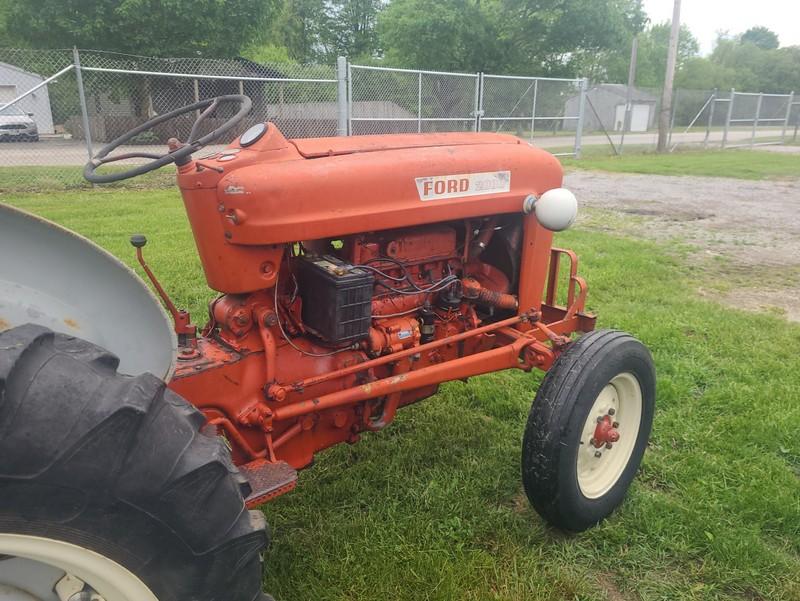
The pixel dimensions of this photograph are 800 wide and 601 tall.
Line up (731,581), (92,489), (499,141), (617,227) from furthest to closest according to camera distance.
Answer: (617,227) → (499,141) → (731,581) → (92,489)

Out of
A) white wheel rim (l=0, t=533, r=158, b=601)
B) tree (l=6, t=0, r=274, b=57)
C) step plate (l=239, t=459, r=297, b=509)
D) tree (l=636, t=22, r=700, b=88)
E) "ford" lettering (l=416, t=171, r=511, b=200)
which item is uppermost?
tree (l=636, t=22, r=700, b=88)

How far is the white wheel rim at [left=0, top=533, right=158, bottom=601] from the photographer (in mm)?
1171

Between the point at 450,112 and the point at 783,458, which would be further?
the point at 450,112

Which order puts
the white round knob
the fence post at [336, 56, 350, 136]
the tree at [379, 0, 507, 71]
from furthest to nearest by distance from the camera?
1. the tree at [379, 0, 507, 71]
2. the fence post at [336, 56, 350, 136]
3. the white round knob

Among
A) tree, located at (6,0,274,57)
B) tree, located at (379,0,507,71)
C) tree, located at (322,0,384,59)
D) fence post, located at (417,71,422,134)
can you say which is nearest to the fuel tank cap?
fence post, located at (417,71,422,134)

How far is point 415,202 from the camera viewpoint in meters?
2.21

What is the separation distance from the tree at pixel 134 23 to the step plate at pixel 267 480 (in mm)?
21608

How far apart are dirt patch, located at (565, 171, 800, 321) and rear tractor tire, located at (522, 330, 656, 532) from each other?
2.91 metres

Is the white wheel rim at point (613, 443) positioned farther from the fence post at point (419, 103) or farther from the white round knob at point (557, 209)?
the fence post at point (419, 103)

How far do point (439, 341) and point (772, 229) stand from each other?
734 cm

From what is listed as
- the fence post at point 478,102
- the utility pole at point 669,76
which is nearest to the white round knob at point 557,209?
the fence post at point 478,102

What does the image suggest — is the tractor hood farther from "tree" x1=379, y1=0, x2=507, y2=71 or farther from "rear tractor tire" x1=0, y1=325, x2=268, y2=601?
"tree" x1=379, y1=0, x2=507, y2=71

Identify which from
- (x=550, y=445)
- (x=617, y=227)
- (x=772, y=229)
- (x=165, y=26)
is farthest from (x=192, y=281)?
(x=165, y=26)

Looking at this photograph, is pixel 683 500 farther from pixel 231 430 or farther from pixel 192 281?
pixel 192 281
